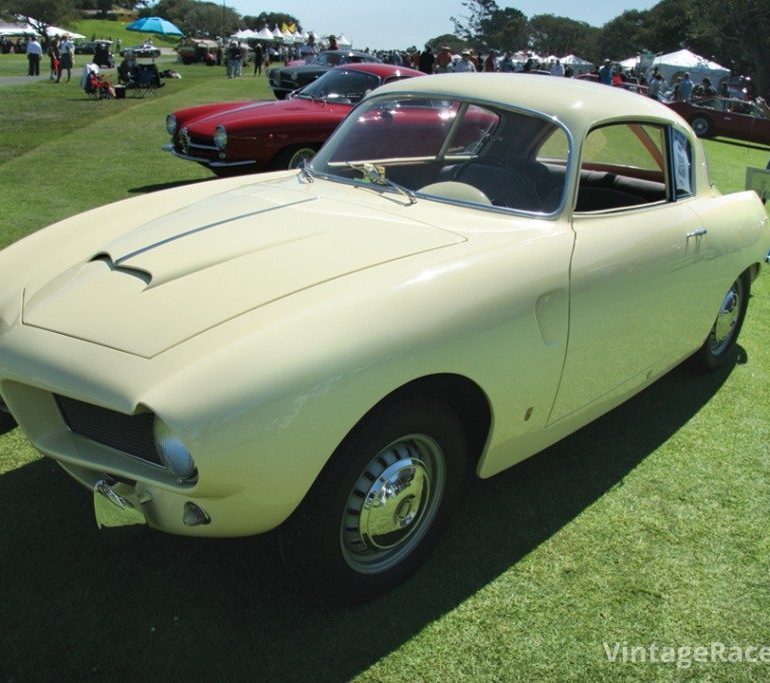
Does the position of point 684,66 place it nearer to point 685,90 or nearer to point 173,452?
point 685,90

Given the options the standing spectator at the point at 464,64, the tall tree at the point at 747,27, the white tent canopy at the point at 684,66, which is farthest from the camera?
the tall tree at the point at 747,27

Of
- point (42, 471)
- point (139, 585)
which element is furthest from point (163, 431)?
point (42, 471)

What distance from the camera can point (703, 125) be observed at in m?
19.6

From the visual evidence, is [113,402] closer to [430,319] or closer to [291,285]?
[291,285]

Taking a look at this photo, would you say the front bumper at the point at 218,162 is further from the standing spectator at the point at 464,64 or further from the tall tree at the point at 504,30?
the tall tree at the point at 504,30

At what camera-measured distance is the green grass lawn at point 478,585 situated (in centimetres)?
210

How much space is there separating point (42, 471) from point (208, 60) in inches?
1675

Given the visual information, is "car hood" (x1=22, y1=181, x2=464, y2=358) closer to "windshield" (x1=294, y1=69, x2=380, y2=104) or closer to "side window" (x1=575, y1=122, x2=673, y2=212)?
"side window" (x1=575, y1=122, x2=673, y2=212)

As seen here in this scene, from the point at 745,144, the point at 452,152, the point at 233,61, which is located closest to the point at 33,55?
the point at 233,61

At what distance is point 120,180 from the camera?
331 inches

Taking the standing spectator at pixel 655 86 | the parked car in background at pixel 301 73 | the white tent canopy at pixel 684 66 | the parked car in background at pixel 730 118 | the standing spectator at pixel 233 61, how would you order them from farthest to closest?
the white tent canopy at pixel 684 66 < the standing spectator at pixel 233 61 < the standing spectator at pixel 655 86 < the parked car in background at pixel 730 118 < the parked car in background at pixel 301 73

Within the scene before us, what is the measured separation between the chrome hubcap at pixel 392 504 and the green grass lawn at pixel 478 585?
0.16 metres

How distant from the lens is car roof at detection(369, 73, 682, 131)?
294 centimetres

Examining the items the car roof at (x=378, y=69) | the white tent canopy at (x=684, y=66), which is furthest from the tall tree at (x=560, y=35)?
the car roof at (x=378, y=69)
